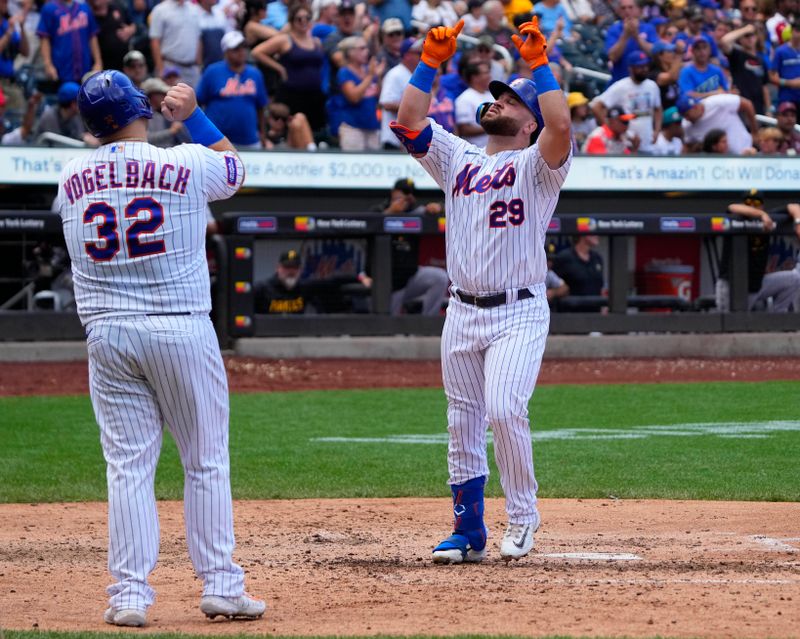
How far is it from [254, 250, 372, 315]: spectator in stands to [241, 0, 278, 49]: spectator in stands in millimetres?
2822

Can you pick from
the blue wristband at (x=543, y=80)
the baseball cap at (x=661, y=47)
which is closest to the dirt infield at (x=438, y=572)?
the blue wristband at (x=543, y=80)

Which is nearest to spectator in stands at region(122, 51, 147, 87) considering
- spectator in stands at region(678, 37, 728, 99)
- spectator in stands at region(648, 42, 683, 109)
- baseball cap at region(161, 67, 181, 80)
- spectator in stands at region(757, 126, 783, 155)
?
baseball cap at region(161, 67, 181, 80)

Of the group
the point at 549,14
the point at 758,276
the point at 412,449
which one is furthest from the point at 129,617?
the point at 549,14

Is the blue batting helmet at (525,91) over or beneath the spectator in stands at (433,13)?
beneath

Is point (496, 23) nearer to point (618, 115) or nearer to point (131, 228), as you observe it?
point (618, 115)

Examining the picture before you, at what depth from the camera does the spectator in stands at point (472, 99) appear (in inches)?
593

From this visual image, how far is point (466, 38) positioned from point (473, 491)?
1224 centimetres

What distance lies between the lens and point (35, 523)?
7.00 metres

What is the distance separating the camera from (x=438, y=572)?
5.54 meters

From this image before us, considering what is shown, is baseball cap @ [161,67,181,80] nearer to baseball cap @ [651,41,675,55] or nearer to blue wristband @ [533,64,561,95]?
baseball cap @ [651,41,675,55]

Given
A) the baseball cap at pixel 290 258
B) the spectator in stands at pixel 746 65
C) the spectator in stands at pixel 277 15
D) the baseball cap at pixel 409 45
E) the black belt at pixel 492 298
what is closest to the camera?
the black belt at pixel 492 298

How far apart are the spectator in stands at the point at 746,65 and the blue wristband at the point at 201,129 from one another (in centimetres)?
1433

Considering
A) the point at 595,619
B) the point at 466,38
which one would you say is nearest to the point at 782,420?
the point at 595,619

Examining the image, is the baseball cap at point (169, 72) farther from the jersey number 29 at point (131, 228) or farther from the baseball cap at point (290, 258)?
the jersey number 29 at point (131, 228)
